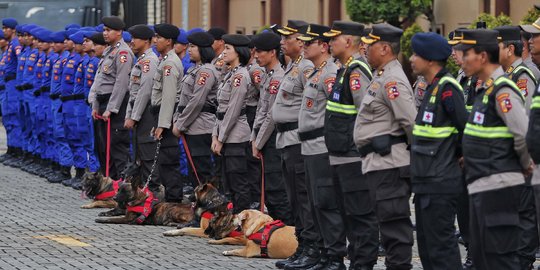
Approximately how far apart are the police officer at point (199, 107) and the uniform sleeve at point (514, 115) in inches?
257

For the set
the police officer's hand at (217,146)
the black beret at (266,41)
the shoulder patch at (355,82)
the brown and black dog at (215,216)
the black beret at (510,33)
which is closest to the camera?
the shoulder patch at (355,82)

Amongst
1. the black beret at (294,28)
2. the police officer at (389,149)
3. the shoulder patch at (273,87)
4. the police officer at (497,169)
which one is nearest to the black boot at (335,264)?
the police officer at (389,149)

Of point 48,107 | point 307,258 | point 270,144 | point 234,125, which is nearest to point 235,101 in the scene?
point 234,125

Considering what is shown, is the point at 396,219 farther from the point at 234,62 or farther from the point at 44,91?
the point at 44,91

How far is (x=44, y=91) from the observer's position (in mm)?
21219

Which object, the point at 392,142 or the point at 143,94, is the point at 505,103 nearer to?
the point at 392,142

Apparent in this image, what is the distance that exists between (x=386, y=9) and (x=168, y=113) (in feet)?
54.9

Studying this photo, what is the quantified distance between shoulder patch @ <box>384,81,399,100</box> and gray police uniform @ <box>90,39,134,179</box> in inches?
294

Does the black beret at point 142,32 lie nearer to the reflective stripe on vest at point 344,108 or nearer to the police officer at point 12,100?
the reflective stripe on vest at point 344,108

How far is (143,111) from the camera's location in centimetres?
1625

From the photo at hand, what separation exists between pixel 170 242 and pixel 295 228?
1.68 m

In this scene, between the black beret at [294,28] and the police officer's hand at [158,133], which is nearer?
the black beret at [294,28]

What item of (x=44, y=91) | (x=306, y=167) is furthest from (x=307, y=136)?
(x=44, y=91)

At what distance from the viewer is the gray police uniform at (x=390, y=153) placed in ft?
33.6
